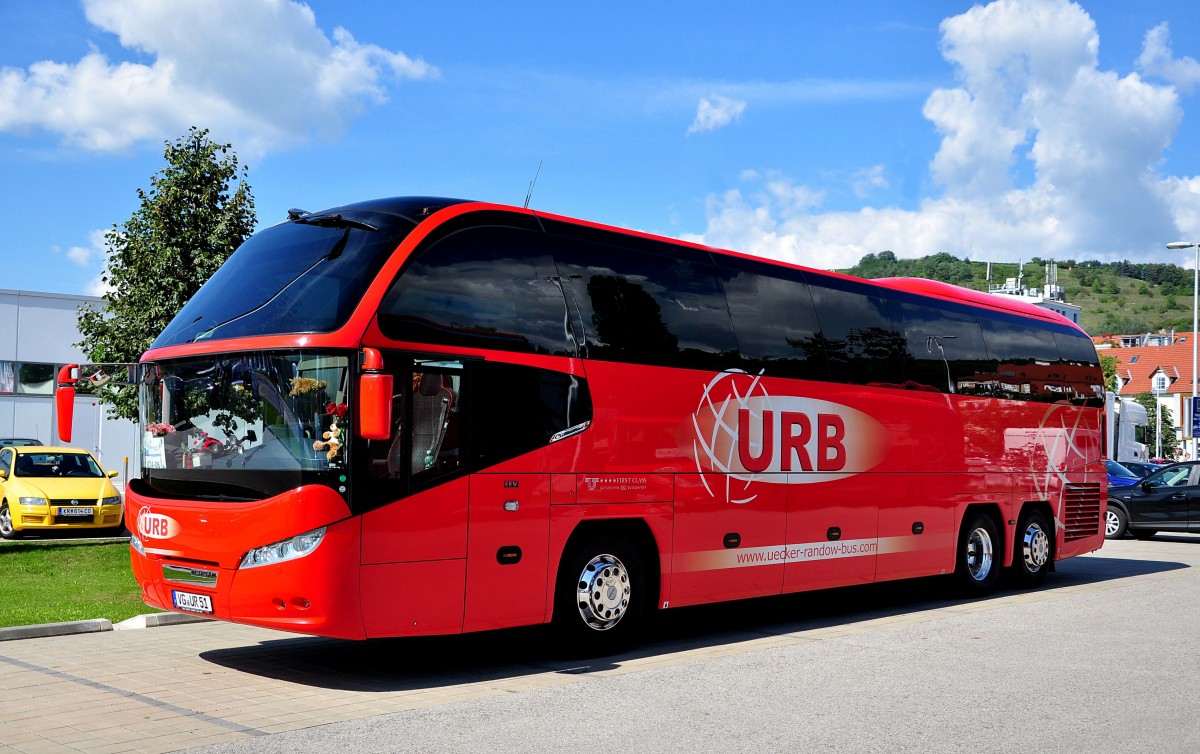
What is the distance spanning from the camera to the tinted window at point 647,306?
10000 mm

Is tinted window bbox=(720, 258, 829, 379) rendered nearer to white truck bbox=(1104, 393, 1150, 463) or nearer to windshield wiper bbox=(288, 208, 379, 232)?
windshield wiper bbox=(288, 208, 379, 232)

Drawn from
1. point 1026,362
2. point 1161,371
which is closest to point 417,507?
point 1026,362

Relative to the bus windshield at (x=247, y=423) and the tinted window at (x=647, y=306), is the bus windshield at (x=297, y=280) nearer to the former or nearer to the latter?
the bus windshield at (x=247, y=423)

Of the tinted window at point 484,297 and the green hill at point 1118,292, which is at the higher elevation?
the green hill at point 1118,292

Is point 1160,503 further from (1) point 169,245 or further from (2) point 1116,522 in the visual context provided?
(1) point 169,245

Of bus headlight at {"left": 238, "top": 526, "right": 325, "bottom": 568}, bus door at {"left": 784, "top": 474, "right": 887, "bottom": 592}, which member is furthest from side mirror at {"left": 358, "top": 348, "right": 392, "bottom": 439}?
bus door at {"left": 784, "top": 474, "right": 887, "bottom": 592}

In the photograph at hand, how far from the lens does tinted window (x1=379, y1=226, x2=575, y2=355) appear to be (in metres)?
8.52

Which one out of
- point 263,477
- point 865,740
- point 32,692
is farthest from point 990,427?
point 32,692

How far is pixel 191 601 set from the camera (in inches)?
340

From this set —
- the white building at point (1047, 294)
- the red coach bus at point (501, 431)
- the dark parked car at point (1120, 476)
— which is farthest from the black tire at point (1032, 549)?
the white building at point (1047, 294)

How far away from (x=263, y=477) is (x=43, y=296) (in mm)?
35190

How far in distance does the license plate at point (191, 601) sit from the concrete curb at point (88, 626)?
5.42 feet

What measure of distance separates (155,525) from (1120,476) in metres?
26.1

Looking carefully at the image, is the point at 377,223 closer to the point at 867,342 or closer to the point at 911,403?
the point at 867,342
